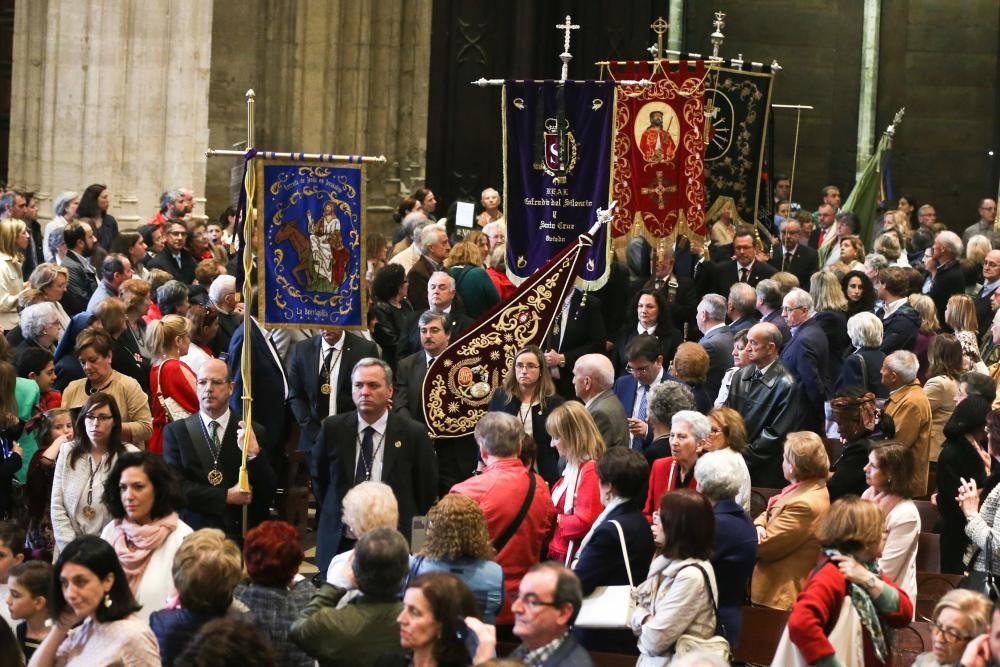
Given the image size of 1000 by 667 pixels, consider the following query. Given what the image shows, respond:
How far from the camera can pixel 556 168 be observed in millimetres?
10812

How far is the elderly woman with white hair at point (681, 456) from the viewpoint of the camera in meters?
7.47

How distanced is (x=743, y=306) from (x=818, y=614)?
479 cm

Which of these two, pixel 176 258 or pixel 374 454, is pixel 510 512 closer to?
pixel 374 454

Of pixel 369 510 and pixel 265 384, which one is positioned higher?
pixel 369 510

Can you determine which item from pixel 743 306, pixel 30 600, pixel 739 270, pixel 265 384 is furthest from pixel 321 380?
pixel 739 270

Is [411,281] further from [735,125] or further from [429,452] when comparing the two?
[429,452]

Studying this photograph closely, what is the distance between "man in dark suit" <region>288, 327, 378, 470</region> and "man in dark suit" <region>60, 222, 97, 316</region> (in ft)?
9.29

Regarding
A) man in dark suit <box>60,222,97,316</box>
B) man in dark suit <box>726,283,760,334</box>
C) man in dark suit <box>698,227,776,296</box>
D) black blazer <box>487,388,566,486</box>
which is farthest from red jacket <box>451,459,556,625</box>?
man in dark suit <box>698,227,776,296</box>

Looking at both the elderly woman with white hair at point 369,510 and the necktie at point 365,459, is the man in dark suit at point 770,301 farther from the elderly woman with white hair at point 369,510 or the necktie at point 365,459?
the elderly woman with white hair at point 369,510

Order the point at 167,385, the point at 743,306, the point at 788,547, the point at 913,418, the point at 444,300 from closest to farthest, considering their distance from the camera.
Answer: the point at 788,547 < the point at 167,385 < the point at 913,418 < the point at 444,300 < the point at 743,306

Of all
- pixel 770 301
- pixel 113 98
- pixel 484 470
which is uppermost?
pixel 113 98

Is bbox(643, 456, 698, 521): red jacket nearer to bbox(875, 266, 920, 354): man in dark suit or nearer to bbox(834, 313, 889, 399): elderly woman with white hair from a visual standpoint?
bbox(834, 313, 889, 399): elderly woman with white hair

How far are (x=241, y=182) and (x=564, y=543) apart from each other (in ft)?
7.60

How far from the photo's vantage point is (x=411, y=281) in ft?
38.0
